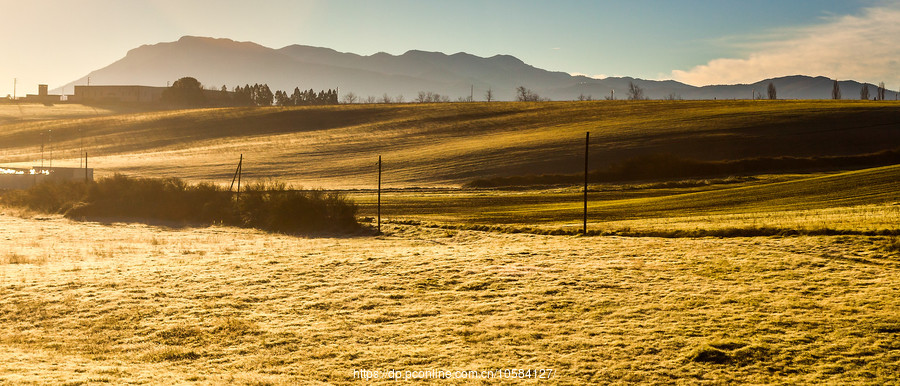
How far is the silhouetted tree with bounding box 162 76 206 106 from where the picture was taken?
17212 cm

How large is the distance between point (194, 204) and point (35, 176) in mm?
28655

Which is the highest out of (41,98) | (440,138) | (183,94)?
(183,94)

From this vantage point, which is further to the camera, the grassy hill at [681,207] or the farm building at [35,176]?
the farm building at [35,176]

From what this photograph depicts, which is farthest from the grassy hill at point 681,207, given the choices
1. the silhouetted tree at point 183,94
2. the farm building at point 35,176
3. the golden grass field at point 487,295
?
the silhouetted tree at point 183,94

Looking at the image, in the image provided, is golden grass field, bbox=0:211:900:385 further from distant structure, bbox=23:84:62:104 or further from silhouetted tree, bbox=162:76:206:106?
distant structure, bbox=23:84:62:104

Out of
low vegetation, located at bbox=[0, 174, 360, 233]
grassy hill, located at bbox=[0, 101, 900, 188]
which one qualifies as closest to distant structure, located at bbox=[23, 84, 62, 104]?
grassy hill, located at bbox=[0, 101, 900, 188]

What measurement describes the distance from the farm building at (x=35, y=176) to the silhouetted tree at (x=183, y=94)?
110 meters

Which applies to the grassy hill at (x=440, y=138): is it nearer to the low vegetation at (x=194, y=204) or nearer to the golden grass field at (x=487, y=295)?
the low vegetation at (x=194, y=204)

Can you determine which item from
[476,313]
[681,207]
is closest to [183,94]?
[681,207]

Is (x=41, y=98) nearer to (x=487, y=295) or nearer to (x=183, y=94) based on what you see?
(x=183, y=94)

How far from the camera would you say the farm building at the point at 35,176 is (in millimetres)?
63406

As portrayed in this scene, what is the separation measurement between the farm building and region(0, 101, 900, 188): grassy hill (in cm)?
970

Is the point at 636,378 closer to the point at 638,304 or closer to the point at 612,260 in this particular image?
the point at 638,304

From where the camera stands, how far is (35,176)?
6316 centimetres
